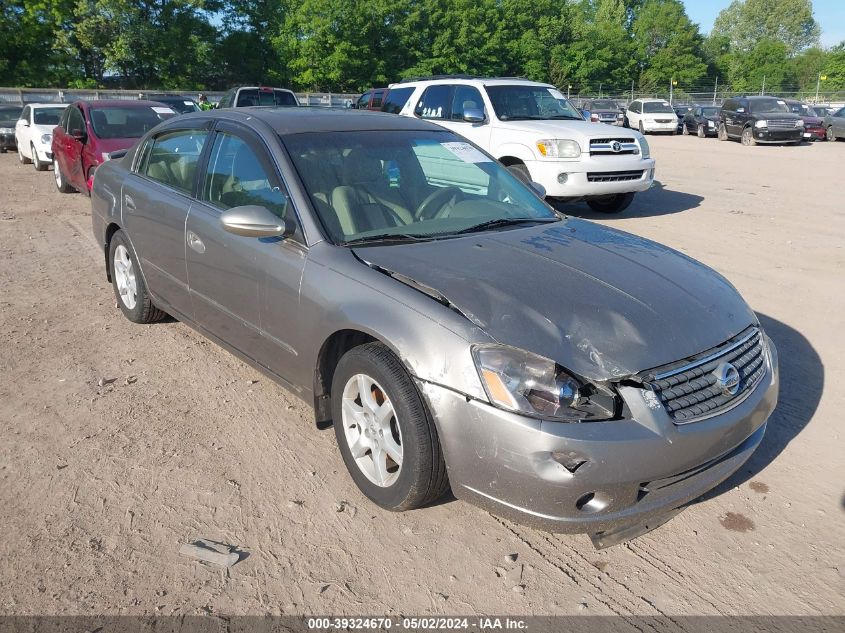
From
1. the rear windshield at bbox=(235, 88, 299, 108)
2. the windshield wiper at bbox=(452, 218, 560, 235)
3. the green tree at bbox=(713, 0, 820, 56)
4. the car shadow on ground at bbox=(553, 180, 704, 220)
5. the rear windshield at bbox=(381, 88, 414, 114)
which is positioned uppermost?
the green tree at bbox=(713, 0, 820, 56)

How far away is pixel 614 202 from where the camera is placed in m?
10.5

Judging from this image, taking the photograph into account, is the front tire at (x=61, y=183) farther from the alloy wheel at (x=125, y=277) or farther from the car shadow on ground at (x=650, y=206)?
the car shadow on ground at (x=650, y=206)

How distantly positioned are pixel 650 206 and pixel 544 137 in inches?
100

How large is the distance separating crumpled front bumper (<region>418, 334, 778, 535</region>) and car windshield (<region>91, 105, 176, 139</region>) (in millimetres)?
9381

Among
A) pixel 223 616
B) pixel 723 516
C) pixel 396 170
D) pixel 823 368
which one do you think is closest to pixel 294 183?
pixel 396 170

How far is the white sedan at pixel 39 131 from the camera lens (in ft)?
50.3

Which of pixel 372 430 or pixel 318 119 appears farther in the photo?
pixel 318 119

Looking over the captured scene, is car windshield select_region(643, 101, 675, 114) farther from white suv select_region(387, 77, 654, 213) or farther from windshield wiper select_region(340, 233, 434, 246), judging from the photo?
windshield wiper select_region(340, 233, 434, 246)

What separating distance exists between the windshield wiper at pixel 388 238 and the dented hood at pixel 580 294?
84 millimetres

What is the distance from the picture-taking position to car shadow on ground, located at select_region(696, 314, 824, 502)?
3.49 m

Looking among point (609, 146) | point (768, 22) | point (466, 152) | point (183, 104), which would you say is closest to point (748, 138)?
point (609, 146)

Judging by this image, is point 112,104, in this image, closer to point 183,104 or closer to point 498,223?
point 183,104

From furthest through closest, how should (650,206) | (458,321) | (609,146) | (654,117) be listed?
(654,117) < (650,206) < (609,146) < (458,321)

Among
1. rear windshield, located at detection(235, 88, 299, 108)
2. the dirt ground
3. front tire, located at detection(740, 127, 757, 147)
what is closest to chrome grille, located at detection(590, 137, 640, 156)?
the dirt ground
